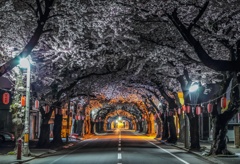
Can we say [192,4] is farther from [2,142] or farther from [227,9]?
[2,142]

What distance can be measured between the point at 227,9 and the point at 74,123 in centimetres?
5907

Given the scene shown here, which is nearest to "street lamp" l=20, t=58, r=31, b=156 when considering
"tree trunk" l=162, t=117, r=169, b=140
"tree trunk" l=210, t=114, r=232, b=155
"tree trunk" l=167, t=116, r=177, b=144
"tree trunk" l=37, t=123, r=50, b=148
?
"tree trunk" l=37, t=123, r=50, b=148

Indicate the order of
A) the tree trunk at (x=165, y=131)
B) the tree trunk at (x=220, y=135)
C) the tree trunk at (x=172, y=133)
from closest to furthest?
the tree trunk at (x=220, y=135), the tree trunk at (x=172, y=133), the tree trunk at (x=165, y=131)

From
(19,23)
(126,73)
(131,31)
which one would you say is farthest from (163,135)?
(19,23)

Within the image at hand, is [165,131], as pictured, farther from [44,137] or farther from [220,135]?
[220,135]

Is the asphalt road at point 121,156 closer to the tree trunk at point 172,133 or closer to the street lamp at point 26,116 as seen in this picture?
the street lamp at point 26,116

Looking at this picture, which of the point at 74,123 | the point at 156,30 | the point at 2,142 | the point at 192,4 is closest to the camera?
the point at 192,4

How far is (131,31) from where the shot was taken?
23234mm

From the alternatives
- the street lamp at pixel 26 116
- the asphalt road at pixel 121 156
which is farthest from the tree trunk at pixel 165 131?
the street lamp at pixel 26 116

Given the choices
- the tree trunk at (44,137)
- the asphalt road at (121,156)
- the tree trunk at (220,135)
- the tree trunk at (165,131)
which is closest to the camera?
the asphalt road at (121,156)

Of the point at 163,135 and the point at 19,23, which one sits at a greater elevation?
the point at 19,23

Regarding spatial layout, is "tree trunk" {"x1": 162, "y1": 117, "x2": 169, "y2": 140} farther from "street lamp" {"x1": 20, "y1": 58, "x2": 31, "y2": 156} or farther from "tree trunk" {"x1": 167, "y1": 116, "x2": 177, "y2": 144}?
"street lamp" {"x1": 20, "y1": 58, "x2": 31, "y2": 156}

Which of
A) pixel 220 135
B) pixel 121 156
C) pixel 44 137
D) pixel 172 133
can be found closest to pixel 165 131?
pixel 172 133

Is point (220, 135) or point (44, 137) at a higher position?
point (220, 135)
